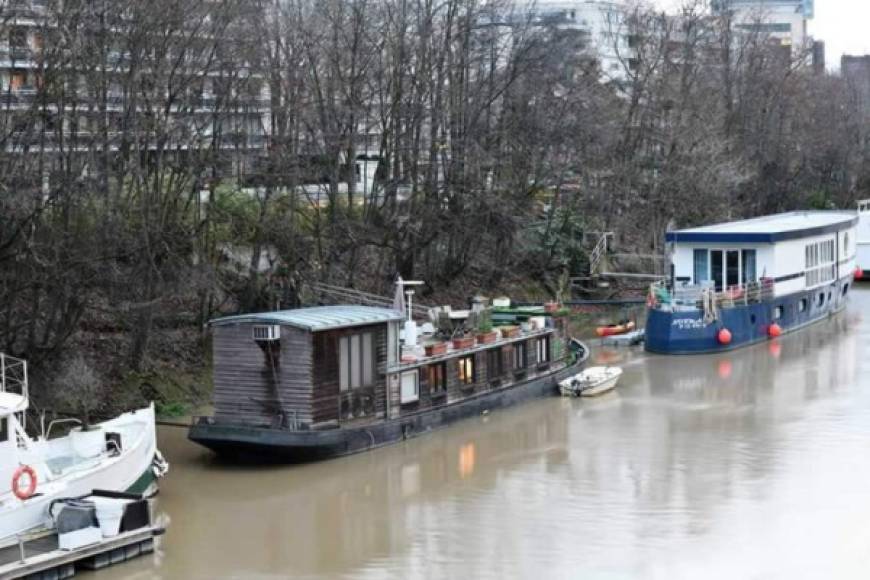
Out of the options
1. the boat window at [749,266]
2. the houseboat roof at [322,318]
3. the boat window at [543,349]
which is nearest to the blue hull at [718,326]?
the boat window at [749,266]

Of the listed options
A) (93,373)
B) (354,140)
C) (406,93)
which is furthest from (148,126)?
(406,93)

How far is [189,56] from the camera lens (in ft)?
113

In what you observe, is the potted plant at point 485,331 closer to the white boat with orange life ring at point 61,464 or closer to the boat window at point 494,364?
the boat window at point 494,364

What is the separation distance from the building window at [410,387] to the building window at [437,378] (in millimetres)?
453

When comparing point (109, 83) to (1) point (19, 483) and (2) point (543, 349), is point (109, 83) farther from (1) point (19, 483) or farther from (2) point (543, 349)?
(1) point (19, 483)

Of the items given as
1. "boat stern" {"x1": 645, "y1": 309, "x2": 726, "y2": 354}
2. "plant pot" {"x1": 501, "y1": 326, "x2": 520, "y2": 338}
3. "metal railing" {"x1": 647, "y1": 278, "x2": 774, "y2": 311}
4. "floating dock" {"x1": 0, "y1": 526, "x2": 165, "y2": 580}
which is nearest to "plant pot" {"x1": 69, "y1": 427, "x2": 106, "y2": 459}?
"floating dock" {"x1": 0, "y1": 526, "x2": 165, "y2": 580}

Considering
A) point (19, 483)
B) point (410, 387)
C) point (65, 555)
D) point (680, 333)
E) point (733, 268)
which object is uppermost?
point (733, 268)

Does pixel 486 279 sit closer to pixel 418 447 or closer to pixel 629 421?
pixel 629 421

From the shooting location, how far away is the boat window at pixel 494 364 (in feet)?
109

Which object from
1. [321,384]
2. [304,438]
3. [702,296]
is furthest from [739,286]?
[304,438]

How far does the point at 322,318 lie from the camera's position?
27922 millimetres

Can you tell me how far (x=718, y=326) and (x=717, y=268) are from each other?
134 inches

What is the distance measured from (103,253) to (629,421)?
11958mm

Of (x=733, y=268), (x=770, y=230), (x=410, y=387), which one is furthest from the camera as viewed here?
(x=770, y=230)
